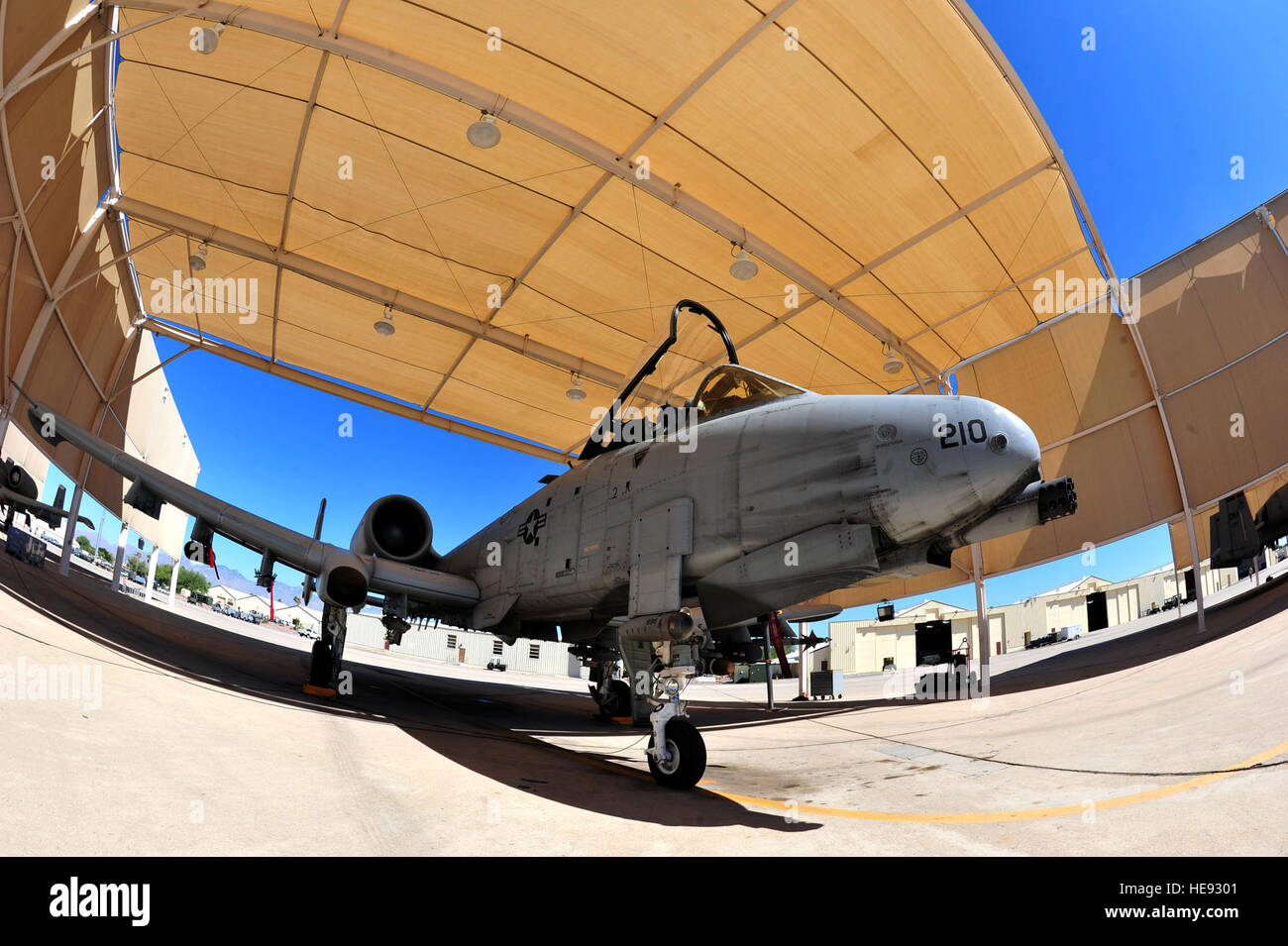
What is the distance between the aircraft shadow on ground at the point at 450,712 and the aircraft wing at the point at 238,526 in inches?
57.5

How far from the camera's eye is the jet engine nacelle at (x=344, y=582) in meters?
7.71

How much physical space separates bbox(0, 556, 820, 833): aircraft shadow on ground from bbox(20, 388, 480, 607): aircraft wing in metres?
1.46

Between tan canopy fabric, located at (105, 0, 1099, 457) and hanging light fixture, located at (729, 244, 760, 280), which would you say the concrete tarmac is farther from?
hanging light fixture, located at (729, 244, 760, 280)

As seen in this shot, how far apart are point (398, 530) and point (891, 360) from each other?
1210 centimetres

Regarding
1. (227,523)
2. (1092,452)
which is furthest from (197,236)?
(1092,452)

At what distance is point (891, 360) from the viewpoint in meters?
16.0

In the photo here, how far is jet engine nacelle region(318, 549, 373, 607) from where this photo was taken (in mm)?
7711

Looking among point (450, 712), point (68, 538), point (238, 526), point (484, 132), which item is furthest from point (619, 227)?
point (68, 538)

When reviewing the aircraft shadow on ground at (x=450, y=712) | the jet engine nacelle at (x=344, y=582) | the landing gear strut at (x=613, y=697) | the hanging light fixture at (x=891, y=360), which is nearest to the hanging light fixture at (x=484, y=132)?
the jet engine nacelle at (x=344, y=582)

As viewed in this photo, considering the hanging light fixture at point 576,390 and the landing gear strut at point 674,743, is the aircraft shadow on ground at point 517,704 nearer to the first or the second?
the landing gear strut at point 674,743

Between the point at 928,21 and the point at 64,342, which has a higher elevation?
the point at 928,21

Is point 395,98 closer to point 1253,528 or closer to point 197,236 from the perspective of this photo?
point 197,236

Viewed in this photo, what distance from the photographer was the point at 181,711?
15.1 feet
